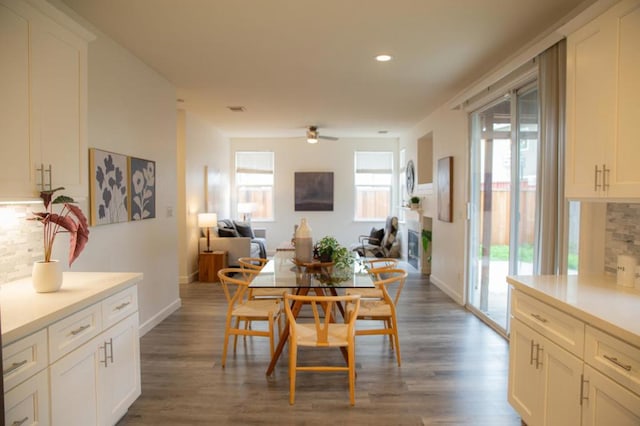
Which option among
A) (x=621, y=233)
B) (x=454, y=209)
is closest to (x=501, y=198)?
(x=454, y=209)

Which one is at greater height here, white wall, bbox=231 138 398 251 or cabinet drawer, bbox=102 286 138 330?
white wall, bbox=231 138 398 251

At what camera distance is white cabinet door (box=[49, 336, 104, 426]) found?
1712 mm

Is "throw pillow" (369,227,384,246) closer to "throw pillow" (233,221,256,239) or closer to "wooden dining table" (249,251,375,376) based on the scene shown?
"throw pillow" (233,221,256,239)

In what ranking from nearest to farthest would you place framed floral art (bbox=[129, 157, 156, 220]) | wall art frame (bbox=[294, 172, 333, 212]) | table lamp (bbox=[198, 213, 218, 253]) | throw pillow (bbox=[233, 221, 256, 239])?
framed floral art (bbox=[129, 157, 156, 220])
table lamp (bbox=[198, 213, 218, 253])
throw pillow (bbox=[233, 221, 256, 239])
wall art frame (bbox=[294, 172, 333, 212])

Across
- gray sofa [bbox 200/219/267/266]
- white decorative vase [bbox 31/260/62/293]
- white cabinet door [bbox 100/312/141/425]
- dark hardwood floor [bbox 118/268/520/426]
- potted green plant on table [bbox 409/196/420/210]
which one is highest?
potted green plant on table [bbox 409/196/420/210]

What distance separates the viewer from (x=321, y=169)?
354 inches

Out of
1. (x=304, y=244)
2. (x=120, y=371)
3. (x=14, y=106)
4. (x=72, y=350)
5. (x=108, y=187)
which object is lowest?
(x=120, y=371)

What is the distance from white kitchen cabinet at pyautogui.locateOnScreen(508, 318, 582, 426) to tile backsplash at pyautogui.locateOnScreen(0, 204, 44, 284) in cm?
299

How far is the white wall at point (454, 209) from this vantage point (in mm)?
4832

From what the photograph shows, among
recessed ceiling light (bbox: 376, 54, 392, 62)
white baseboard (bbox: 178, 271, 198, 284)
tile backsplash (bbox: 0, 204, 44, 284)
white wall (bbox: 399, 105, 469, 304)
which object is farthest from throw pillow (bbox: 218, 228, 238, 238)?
tile backsplash (bbox: 0, 204, 44, 284)

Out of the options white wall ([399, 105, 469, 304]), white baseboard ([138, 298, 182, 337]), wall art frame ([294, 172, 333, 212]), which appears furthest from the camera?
wall art frame ([294, 172, 333, 212])

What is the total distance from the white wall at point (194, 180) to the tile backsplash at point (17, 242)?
3690mm

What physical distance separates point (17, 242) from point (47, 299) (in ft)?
2.02

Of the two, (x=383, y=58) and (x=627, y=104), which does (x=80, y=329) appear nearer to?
→ (x=627, y=104)
